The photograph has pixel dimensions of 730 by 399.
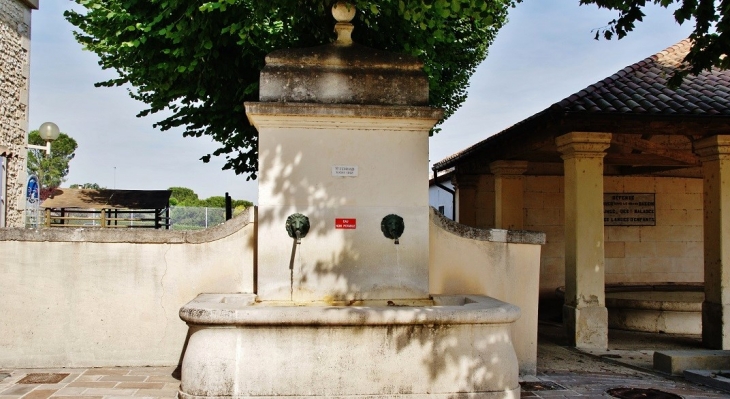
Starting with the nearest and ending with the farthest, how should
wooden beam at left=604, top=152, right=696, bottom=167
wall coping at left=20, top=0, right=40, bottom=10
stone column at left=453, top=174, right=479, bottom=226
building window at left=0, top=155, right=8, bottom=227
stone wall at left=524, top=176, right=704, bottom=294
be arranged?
wooden beam at left=604, top=152, right=696, bottom=167, stone wall at left=524, top=176, right=704, bottom=294, building window at left=0, top=155, right=8, bottom=227, stone column at left=453, top=174, right=479, bottom=226, wall coping at left=20, top=0, right=40, bottom=10

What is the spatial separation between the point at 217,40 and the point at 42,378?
14.5ft

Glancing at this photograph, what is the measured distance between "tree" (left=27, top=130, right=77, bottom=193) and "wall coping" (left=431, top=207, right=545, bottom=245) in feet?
165

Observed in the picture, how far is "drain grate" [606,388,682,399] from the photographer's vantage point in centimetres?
506

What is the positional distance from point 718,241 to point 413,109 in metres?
5.27

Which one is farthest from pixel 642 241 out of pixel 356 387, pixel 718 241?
pixel 356 387

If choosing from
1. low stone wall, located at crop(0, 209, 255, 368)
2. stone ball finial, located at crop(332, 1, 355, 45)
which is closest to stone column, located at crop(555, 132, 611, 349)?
stone ball finial, located at crop(332, 1, 355, 45)

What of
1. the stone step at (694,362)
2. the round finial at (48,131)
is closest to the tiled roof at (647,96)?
the stone step at (694,362)

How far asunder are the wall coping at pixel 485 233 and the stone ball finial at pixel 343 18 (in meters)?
1.80

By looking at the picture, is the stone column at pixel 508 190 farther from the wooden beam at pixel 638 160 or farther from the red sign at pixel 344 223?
the red sign at pixel 344 223

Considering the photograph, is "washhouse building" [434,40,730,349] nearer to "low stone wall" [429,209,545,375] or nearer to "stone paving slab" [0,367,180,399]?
"low stone wall" [429,209,545,375]

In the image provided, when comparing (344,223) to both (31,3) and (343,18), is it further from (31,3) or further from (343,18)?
(31,3)

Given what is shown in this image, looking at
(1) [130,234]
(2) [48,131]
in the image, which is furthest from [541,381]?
(2) [48,131]

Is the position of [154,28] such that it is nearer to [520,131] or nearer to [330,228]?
[330,228]

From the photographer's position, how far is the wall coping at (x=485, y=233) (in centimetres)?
563
